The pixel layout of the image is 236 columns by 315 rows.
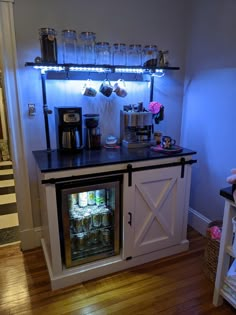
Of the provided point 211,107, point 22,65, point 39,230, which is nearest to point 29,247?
point 39,230

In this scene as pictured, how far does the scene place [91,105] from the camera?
2.35 metres

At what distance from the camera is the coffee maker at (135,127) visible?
2.25 meters

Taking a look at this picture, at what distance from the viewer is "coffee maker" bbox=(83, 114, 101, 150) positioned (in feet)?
7.24

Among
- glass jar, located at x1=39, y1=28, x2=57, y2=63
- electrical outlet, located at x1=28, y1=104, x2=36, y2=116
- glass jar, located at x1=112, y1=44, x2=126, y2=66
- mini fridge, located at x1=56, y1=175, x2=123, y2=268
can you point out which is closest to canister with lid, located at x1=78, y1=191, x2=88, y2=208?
mini fridge, located at x1=56, y1=175, x2=123, y2=268

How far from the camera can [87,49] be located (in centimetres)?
218

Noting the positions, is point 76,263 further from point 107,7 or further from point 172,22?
point 172,22

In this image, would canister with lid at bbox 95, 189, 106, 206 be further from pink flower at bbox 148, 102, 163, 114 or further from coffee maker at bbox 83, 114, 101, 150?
pink flower at bbox 148, 102, 163, 114

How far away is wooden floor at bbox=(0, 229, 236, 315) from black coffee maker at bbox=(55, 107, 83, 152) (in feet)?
3.53

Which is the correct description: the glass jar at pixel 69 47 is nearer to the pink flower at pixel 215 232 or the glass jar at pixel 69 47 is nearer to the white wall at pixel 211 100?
the white wall at pixel 211 100

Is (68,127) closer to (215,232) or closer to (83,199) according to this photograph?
(83,199)

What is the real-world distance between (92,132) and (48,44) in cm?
78

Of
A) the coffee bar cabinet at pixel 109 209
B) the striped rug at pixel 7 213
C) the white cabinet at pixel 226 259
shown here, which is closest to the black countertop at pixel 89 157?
the coffee bar cabinet at pixel 109 209

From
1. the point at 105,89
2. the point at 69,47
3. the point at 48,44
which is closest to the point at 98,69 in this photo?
the point at 105,89

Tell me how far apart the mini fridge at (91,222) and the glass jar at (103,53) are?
1.09m
